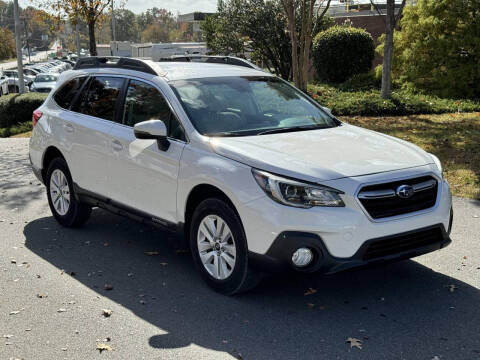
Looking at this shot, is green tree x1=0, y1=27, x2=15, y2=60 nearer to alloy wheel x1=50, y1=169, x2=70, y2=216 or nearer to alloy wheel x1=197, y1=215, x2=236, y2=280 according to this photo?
alloy wheel x1=50, y1=169, x2=70, y2=216

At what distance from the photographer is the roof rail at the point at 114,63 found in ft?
21.0

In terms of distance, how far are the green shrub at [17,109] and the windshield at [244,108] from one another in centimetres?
1581

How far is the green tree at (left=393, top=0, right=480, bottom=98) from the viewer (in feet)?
58.1

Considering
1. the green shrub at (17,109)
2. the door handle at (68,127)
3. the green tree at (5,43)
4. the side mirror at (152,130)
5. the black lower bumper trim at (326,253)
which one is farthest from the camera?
the green tree at (5,43)

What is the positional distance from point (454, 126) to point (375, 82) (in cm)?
859

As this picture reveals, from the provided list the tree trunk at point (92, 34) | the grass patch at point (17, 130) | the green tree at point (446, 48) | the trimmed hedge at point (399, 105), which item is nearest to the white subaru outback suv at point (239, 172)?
the trimmed hedge at point (399, 105)

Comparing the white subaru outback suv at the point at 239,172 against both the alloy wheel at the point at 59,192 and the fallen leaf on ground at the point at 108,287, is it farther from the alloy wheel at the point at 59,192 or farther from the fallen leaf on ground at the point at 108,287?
the fallen leaf on ground at the point at 108,287

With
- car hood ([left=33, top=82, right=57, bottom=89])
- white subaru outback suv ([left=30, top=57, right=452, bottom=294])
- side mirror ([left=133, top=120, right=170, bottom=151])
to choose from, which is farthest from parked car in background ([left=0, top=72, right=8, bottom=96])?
side mirror ([left=133, top=120, right=170, bottom=151])

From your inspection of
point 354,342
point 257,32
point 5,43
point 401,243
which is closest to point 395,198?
point 401,243

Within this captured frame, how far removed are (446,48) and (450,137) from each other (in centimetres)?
671

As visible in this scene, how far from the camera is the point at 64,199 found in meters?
7.49

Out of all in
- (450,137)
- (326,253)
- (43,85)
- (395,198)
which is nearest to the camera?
(326,253)

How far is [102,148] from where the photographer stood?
654 cm

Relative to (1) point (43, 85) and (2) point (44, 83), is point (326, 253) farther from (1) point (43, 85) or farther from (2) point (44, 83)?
(2) point (44, 83)
